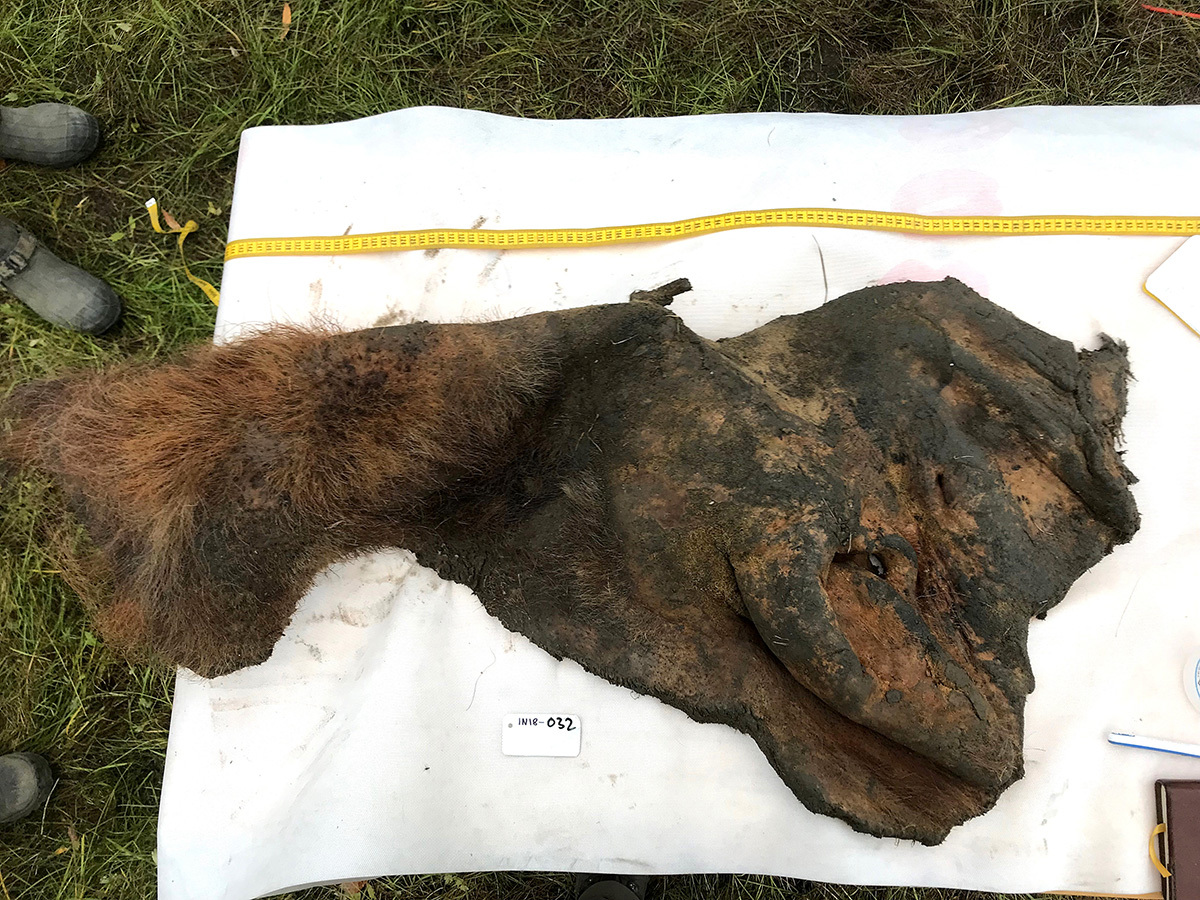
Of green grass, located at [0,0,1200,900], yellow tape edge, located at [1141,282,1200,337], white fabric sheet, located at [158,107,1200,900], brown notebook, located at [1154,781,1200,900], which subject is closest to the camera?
brown notebook, located at [1154,781,1200,900]

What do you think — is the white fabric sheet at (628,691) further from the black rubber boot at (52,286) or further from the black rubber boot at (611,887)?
the black rubber boot at (52,286)

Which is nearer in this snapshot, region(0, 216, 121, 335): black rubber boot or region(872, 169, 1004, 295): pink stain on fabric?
region(872, 169, 1004, 295): pink stain on fabric

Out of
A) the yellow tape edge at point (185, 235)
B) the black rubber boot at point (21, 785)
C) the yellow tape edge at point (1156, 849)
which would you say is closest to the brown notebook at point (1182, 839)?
the yellow tape edge at point (1156, 849)

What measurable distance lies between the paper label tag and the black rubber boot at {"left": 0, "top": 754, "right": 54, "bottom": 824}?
5.92 ft

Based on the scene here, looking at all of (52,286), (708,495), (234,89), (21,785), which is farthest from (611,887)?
(234,89)

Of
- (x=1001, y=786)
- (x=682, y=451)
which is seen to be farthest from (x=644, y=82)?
(x=1001, y=786)

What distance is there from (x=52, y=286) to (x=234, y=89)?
42.7 inches

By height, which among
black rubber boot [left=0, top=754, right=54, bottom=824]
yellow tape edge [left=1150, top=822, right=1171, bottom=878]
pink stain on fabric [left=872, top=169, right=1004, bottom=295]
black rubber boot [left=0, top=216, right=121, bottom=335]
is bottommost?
black rubber boot [left=0, top=754, right=54, bottom=824]

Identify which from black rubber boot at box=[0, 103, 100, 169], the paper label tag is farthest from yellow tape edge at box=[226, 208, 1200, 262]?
the paper label tag

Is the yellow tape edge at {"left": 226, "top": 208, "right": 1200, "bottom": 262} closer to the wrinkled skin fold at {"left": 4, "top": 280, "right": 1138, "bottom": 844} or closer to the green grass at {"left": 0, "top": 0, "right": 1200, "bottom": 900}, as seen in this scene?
the green grass at {"left": 0, "top": 0, "right": 1200, "bottom": 900}

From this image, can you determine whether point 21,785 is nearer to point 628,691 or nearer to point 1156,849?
point 628,691

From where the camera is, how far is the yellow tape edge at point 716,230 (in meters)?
2.82

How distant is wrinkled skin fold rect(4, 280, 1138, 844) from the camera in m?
2.02

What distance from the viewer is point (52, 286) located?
3014 millimetres
